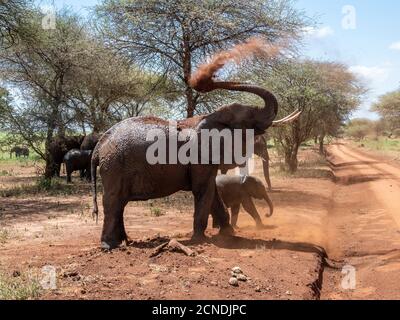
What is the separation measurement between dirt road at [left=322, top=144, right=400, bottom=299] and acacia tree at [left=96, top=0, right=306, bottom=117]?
5.40 m

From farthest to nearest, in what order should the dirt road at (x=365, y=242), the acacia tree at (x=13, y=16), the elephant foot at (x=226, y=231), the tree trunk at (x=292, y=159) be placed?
the tree trunk at (x=292, y=159) → the acacia tree at (x=13, y=16) → the elephant foot at (x=226, y=231) → the dirt road at (x=365, y=242)

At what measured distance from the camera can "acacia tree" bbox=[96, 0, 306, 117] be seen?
14484mm

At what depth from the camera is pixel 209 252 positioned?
22.7 ft

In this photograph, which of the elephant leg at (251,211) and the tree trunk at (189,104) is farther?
the tree trunk at (189,104)

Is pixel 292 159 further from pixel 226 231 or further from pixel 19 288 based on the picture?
pixel 19 288

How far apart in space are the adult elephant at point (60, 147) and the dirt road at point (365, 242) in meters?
10.1

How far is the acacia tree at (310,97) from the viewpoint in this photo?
22219 mm

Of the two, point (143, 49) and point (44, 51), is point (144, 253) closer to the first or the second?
point (143, 49)

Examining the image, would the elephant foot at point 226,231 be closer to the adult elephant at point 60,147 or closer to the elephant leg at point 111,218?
the elephant leg at point 111,218

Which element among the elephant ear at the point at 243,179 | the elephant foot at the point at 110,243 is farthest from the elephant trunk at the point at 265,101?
the elephant foot at the point at 110,243

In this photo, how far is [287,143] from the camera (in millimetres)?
24969

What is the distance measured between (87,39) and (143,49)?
3152 mm

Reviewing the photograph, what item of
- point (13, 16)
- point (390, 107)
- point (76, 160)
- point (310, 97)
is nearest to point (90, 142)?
point (76, 160)

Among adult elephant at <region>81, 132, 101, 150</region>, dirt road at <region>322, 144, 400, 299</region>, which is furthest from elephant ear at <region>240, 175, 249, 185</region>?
adult elephant at <region>81, 132, 101, 150</region>
